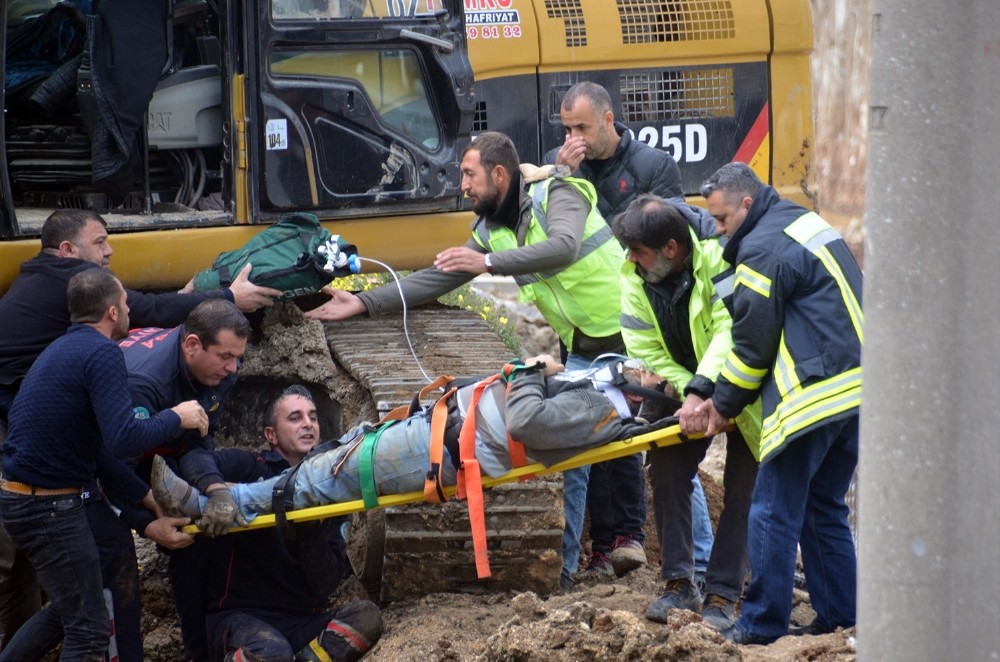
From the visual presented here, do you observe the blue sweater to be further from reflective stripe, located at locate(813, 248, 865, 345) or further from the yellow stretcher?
reflective stripe, located at locate(813, 248, 865, 345)

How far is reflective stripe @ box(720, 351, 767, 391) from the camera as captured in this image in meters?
5.20

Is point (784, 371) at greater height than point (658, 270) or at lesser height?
lesser

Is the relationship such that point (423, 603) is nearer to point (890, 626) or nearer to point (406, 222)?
point (406, 222)

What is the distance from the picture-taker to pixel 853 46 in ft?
51.9

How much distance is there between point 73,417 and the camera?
5293mm

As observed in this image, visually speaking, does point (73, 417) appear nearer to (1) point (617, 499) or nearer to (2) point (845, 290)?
(1) point (617, 499)

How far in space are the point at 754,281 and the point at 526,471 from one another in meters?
1.10

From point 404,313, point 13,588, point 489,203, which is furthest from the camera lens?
point 404,313

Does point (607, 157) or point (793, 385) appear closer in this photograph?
point (793, 385)

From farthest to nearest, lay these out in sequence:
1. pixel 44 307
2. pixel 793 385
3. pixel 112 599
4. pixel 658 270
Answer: pixel 44 307 → pixel 112 599 → pixel 658 270 → pixel 793 385

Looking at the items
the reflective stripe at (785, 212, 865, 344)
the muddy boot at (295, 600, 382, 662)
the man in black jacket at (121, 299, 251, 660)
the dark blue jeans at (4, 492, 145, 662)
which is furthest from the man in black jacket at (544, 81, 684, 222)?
the dark blue jeans at (4, 492, 145, 662)

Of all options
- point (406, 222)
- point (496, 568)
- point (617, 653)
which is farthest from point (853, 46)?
point (617, 653)

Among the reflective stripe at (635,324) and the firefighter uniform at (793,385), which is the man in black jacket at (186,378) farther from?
the firefighter uniform at (793,385)

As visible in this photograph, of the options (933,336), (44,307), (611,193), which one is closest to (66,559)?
(44,307)
